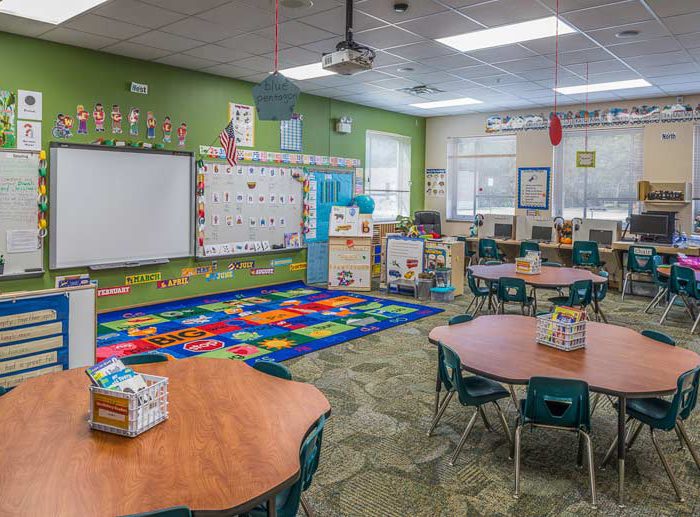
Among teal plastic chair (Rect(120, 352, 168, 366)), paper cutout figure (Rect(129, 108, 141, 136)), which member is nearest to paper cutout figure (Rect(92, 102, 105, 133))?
paper cutout figure (Rect(129, 108, 141, 136))

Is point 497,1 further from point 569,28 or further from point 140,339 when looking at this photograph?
point 140,339

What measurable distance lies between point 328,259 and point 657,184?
570 cm

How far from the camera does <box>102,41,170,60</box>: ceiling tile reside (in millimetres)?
6500

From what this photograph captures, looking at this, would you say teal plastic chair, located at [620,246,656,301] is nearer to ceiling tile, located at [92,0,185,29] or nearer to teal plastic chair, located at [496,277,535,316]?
teal plastic chair, located at [496,277,535,316]

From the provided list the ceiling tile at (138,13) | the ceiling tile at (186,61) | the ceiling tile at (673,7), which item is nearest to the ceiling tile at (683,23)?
the ceiling tile at (673,7)

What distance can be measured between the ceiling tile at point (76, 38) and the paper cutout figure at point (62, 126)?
836 mm

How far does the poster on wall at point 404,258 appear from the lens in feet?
28.6

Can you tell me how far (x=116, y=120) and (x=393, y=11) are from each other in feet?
12.6

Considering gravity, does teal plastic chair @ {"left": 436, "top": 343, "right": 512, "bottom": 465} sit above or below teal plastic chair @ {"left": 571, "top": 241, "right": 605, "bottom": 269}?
below

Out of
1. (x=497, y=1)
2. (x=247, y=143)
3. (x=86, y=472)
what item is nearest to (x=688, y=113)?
(x=497, y=1)

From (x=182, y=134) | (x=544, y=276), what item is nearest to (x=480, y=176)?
(x=544, y=276)

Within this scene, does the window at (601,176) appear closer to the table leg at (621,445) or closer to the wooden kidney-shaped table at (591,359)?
the wooden kidney-shaped table at (591,359)

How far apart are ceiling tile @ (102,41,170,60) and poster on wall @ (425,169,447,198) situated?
22.4 feet

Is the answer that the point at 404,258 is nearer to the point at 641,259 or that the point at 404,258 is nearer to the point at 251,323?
the point at 251,323
